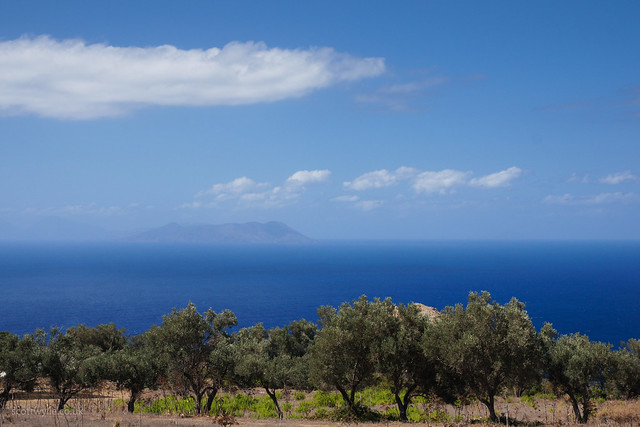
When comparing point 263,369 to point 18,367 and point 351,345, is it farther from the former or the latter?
point 18,367

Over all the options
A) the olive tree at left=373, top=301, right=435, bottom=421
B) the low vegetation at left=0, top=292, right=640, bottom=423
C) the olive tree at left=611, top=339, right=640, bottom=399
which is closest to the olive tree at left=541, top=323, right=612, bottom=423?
the low vegetation at left=0, top=292, right=640, bottom=423

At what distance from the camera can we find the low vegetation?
29484mm

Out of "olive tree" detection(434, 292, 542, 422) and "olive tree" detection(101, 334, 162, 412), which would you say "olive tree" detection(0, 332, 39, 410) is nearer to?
"olive tree" detection(101, 334, 162, 412)

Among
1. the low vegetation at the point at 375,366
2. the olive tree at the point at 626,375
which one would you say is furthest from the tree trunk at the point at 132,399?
the olive tree at the point at 626,375

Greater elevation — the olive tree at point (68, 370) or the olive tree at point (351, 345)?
the olive tree at point (351, 345)

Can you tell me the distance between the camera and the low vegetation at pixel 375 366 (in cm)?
2948

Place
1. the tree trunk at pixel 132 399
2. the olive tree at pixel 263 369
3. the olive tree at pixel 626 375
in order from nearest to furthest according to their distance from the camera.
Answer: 1. the olive tree at pixel 263 369
2. the tree trunk at pixel 132 399
3. the olive tree at pixel 626 375

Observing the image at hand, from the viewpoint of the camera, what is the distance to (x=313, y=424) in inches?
1133

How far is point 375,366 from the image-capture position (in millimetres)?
31859

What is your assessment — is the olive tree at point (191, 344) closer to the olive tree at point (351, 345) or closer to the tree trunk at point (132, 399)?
the tree trunk at point (132, 399)

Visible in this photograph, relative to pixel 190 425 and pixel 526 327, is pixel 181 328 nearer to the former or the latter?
pixel 190 425

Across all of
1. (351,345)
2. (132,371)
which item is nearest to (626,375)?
(351,345)

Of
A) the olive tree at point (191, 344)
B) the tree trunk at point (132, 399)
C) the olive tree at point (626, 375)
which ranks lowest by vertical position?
the tree trunk at point (132, 399)

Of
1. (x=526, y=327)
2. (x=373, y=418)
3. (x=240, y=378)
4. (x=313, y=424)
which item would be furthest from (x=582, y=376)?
(x=240, y=378)
